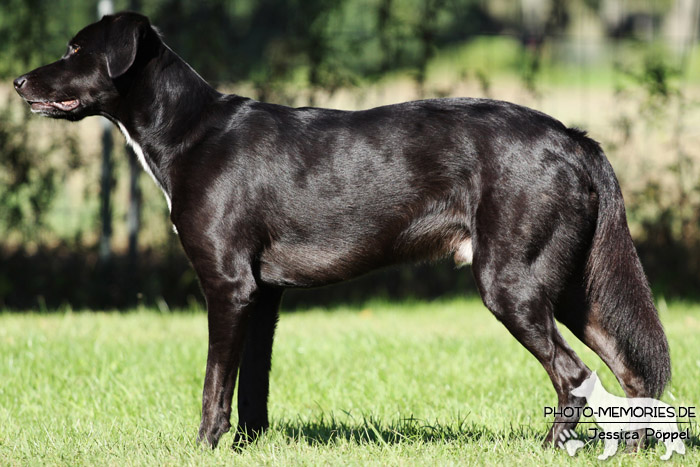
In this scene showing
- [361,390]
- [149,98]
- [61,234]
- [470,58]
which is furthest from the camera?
[470,58]

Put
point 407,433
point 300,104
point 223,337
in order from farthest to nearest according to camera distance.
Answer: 1. point 300,104
2. point 407,433
3. point 223,337

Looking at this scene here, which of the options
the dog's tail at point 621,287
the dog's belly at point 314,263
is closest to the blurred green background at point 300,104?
the dog's belly at point 314,263

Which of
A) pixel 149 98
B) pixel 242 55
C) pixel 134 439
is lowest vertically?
pixel 134 439

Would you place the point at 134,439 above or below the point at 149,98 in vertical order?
below

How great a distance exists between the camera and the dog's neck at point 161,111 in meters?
4.05

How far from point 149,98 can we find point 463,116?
58.4 inches

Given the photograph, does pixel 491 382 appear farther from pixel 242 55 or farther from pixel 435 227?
pixel 242 55

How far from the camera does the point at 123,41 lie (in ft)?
13.1

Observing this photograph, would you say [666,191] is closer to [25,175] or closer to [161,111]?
[161,111]

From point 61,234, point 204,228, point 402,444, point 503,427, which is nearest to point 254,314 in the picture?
point 204,228

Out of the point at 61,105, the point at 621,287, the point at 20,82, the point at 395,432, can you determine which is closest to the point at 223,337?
the point at 395,432

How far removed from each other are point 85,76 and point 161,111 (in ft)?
1.27

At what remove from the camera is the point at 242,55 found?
873cm

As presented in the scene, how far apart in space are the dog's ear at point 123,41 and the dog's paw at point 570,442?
101 inches
